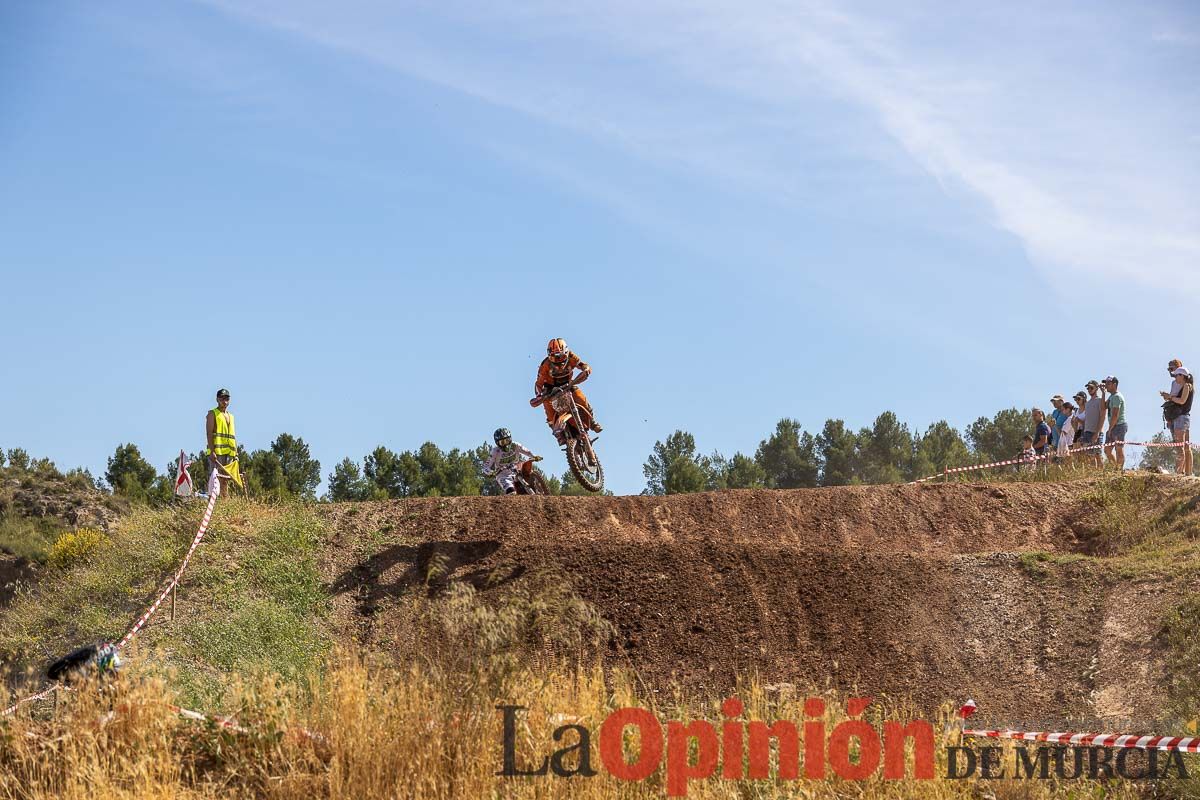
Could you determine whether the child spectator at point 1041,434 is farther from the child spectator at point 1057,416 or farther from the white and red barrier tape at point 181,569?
the white and red barrier tape at point 181,569

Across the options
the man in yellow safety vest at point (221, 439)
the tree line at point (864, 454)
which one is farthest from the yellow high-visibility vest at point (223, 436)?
the tree line at point (864, 454)

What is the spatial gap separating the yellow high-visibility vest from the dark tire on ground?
4.99 m

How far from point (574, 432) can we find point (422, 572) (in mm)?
3226

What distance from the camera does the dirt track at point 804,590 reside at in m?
14.2

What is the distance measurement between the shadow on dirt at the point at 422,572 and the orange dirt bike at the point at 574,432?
1880 mm

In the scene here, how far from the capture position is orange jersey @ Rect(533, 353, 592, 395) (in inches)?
738

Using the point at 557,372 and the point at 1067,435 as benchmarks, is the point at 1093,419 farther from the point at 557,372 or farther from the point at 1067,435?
the point at 557,372

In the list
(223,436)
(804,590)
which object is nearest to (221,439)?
(223,436)

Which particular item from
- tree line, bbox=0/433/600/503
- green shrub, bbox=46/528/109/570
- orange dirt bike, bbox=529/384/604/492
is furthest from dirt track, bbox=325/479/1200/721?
tree line, bbox=0/433/600/503

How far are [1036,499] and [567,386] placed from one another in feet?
28.3

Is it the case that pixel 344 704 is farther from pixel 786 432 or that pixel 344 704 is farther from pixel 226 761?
pixel 786 432

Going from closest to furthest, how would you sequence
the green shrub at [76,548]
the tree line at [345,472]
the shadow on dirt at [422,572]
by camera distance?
the shadow on dirt at [422,572] < the green shrub at [76,548] < the tree line at [345,472]

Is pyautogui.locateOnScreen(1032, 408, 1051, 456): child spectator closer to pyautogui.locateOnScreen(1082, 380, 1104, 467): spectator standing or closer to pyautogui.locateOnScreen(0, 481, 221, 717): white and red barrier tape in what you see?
pyautogui.locateOnScreen(1082, 380, 1104, 467): spectator standing

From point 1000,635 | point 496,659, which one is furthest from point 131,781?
point 1000,635
